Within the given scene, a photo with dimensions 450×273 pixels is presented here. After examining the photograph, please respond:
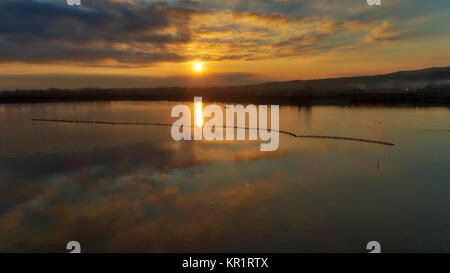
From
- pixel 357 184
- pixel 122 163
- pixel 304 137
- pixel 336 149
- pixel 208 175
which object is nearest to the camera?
pixel 357 184

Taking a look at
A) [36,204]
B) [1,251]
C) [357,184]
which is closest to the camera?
[1,251]

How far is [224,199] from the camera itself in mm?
19703

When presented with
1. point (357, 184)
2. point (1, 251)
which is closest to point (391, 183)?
point (357, 184)

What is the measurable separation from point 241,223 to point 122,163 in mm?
17481

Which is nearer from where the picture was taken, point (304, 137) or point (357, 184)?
point (357, 184)

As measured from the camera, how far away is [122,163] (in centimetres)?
2978

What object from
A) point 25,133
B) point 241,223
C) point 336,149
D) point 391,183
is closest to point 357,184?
point 391,183

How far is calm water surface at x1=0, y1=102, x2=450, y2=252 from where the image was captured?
1448 cm

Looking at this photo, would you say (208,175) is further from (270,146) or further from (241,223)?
(270,146)

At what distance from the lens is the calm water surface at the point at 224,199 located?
1448cm

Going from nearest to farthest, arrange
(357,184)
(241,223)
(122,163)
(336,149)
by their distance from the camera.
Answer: (241,223)
(357,184)
(122,163)
(336,149)
